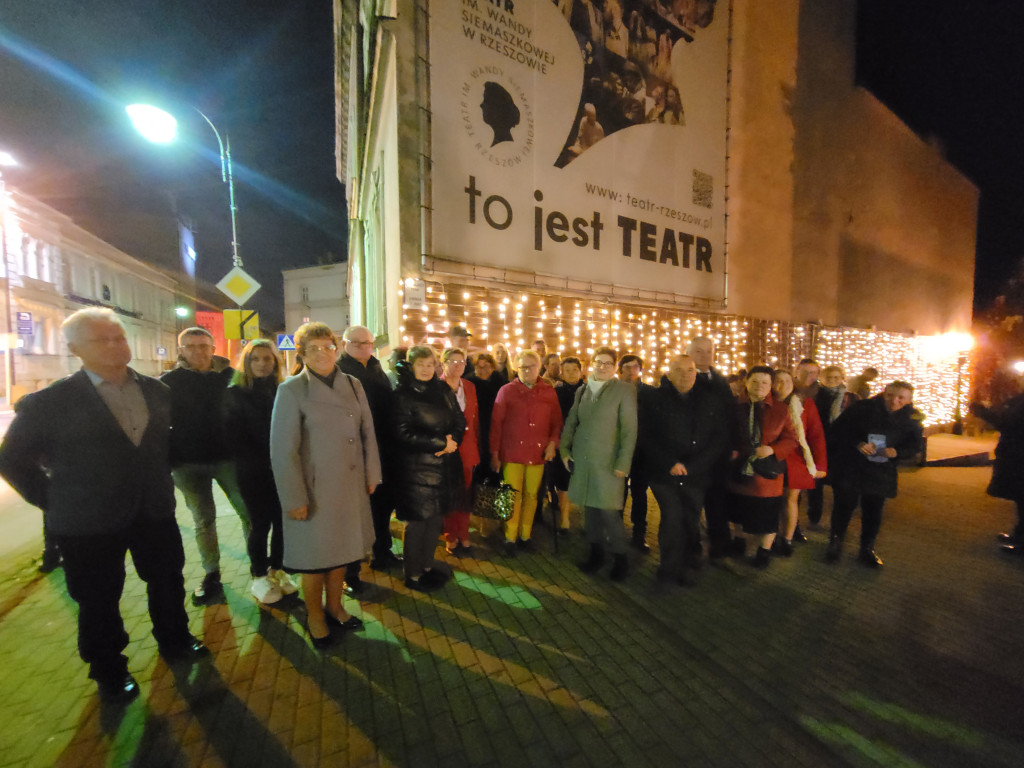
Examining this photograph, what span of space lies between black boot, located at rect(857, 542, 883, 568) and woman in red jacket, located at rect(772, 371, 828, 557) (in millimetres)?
599

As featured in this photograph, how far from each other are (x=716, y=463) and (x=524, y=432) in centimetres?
188

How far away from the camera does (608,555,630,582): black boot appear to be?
154 inches

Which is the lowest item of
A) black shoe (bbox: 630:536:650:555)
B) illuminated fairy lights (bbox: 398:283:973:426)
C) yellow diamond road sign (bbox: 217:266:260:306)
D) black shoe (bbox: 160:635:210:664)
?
black shoe (bbox: 630:536:650:555)

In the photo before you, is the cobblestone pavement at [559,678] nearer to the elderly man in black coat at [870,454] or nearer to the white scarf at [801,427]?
the elderly man in black coat at [870,454]

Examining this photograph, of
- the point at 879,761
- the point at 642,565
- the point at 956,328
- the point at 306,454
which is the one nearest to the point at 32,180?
the point at 306,454

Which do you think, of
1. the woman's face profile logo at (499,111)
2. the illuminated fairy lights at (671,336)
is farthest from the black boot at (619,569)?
the woman's face profile logo at (499,111)

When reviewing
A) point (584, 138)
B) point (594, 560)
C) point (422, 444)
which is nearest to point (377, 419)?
point (422, 444)

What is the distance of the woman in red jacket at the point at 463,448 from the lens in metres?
4.14

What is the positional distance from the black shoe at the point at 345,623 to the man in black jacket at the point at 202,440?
3.42ft

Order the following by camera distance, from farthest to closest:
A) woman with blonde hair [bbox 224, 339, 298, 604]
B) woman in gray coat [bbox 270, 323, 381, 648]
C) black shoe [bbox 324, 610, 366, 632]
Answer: woman with blonde hair [bbox 224, 339, 298, 604], black shoe [bbox 324, 610, 366, 632], woman in gray coat [bbox 270, 323, 381, 648]

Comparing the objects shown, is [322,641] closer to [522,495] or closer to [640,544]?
[522,495]

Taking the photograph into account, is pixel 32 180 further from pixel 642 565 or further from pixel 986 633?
pixel 986 633

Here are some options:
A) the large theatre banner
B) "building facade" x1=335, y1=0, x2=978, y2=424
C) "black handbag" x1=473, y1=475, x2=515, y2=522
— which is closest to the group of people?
"black handbag" x1=473, y1=475, x2=515, y2=522

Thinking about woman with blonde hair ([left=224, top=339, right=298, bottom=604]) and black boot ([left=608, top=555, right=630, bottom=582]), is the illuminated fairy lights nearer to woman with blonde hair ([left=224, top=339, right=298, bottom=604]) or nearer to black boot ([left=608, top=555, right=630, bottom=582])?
woman with blonde hair ([left=224, top=339, right=298, bottom=604])
